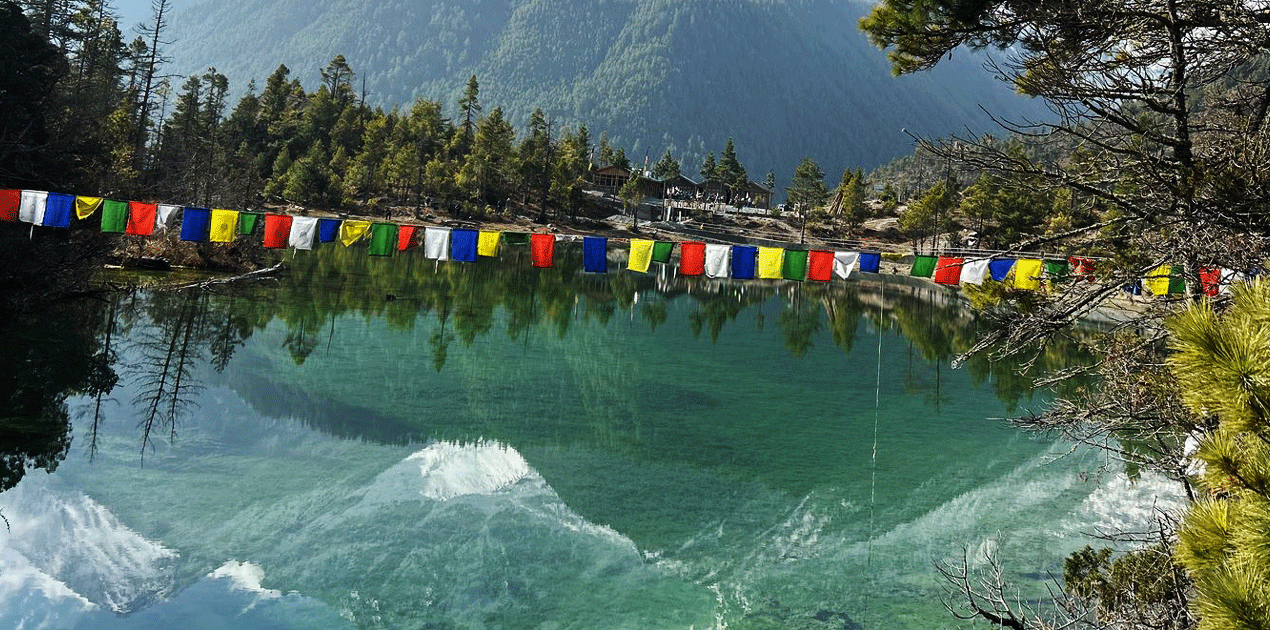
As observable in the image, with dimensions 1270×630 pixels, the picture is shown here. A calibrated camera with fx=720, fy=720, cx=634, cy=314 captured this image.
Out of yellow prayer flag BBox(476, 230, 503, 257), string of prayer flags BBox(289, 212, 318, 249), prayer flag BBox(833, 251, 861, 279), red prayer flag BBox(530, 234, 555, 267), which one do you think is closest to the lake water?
string of prayer flags BBox(289, 212, 318, 249)

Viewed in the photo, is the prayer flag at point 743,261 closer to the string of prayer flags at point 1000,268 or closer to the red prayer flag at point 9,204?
the string of prayer flags at point 1000,268

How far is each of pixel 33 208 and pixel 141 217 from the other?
2.20 m

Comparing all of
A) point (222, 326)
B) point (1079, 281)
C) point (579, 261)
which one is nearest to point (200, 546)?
point (1079, 281)

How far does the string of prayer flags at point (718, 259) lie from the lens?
1780 cm

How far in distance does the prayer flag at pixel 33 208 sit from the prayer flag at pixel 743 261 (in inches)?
669

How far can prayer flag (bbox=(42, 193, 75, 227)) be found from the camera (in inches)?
706

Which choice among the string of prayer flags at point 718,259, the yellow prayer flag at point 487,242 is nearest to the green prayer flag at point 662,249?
the string of prayer flags at point 718,259

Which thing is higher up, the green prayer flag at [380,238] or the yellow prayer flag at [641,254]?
the yellow prayer flag at [641,254]

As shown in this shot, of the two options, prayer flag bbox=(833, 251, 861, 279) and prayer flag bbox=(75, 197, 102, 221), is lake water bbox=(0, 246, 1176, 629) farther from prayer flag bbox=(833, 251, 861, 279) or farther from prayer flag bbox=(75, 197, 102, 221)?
prayer flag bbox=(833, 251, 861, 279)

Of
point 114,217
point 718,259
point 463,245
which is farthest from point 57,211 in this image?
point 718,259

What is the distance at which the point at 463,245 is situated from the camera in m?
19.0

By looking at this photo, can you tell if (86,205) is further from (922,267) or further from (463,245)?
(922,267)

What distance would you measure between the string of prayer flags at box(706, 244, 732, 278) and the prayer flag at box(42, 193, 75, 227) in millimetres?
15911

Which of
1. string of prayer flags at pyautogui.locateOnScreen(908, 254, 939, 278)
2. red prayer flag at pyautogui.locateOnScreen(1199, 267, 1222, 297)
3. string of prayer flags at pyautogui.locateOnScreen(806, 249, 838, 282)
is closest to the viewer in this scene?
red prayer flag at pyautogui.locateOnScreen(1199, 267, 1222, 297)
